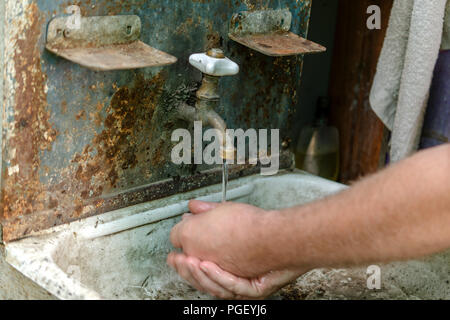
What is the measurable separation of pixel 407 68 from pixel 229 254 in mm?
493

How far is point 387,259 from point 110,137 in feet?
1.39

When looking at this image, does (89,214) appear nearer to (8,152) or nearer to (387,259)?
(8,152)

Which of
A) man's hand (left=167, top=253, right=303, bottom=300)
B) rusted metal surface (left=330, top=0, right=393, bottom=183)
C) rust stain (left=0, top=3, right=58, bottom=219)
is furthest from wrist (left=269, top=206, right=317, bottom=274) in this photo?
rusted metal surface (left=330, top=0, right=393, bottom=183)

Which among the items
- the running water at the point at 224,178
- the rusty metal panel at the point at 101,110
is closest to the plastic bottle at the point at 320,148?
the rusty metal panel at the point at 101,110

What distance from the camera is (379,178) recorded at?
64 centimetres

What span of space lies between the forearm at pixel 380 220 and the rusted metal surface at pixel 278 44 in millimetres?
308

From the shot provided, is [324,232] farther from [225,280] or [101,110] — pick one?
[101,110]

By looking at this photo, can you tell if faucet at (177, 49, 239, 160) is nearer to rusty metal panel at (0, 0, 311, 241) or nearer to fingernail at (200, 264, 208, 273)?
rusty metal panel at (0, 0, 311, 241)

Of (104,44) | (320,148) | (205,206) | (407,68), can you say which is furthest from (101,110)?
(320,148)

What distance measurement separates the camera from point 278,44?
3.13ft

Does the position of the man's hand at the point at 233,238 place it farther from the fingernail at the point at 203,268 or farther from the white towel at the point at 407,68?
the white towel at the point at 407,68

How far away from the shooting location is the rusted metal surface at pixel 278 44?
0.92 meters

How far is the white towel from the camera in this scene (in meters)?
1.00
